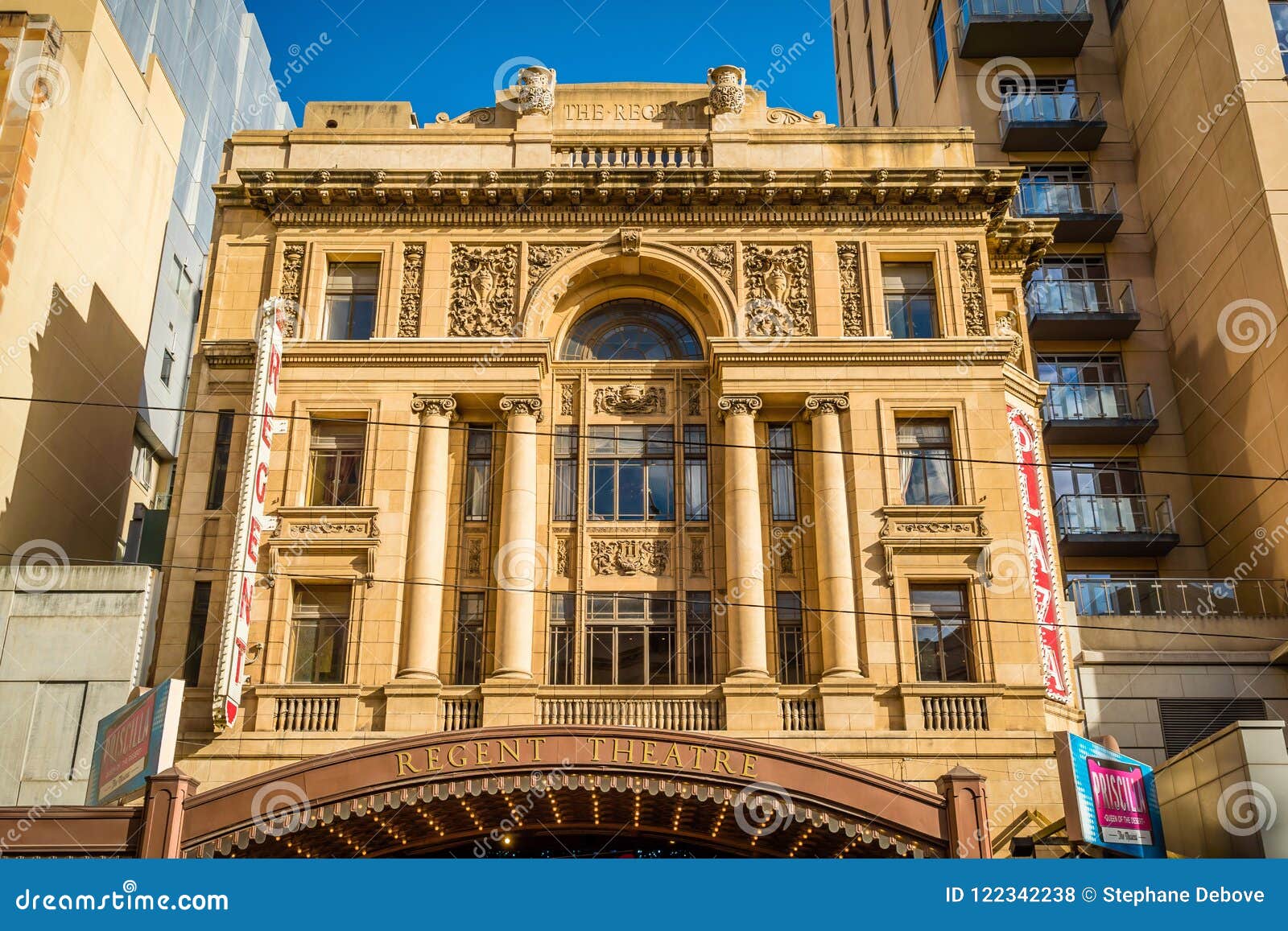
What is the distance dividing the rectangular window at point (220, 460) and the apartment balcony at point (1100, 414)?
900 inches

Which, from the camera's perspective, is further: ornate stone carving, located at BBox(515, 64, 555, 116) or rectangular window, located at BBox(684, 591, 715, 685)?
ornate stone carving, located at BBox(515, 64, 555, 116)

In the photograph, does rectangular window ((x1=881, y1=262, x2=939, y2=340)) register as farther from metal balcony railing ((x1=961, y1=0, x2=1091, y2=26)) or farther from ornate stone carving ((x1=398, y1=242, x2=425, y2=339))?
metal balcony railing ((x1=961, y1=0, x2=1091, y2=26))

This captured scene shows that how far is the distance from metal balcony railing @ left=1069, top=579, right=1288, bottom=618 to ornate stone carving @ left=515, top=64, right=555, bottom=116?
18124mm


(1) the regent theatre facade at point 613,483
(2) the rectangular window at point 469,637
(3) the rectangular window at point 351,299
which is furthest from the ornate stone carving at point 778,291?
(3) the rectangular window at point 351,299

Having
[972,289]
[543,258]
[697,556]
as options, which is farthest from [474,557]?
[972,289]

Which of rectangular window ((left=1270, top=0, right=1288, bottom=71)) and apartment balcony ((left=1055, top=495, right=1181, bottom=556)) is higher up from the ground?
rectangular window ((left=1270, top=0, right=1288, bottom=71))

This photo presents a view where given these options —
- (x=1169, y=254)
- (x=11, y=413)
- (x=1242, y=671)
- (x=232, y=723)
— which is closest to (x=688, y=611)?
(x=232, y=723)

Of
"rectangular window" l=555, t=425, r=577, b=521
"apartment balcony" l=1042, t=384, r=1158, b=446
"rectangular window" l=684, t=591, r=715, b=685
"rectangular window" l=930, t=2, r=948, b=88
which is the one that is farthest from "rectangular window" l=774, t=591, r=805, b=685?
"rectangular window" l=930, t=2, r=948, b=88

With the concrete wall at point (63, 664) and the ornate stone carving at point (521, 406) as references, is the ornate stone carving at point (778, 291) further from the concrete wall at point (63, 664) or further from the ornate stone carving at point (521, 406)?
the concrete wall at point (63, 664)

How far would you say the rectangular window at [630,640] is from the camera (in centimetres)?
2773

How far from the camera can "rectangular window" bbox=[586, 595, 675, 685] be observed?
27734mm

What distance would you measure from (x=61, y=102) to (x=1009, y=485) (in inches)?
1037

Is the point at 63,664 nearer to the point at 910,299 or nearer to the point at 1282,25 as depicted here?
the point at 910,299

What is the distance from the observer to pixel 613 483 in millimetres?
29578
